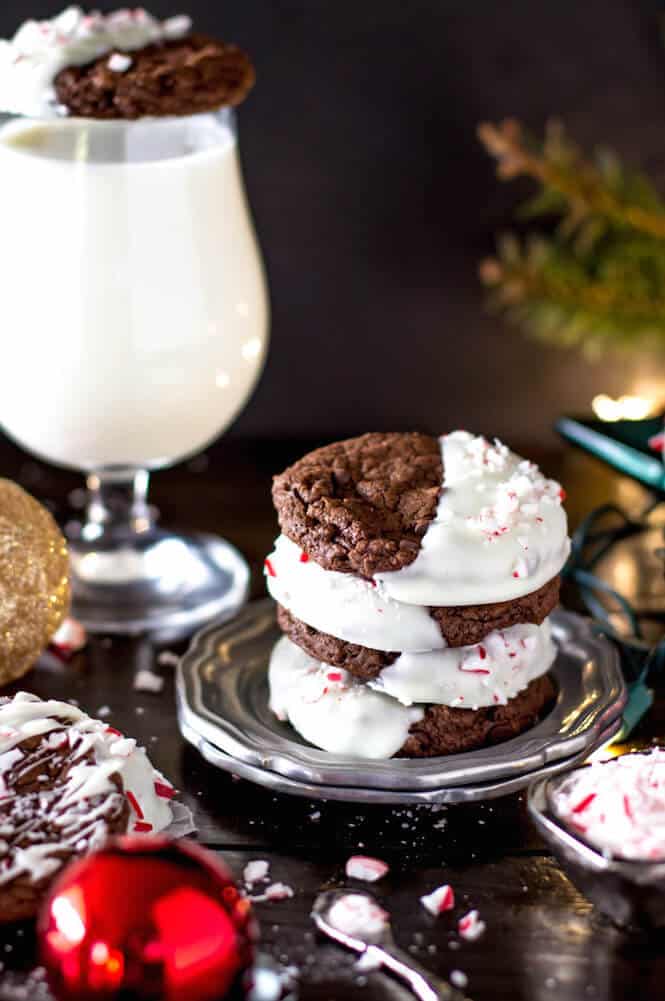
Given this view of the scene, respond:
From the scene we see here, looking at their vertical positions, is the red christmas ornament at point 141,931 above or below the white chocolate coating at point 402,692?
above

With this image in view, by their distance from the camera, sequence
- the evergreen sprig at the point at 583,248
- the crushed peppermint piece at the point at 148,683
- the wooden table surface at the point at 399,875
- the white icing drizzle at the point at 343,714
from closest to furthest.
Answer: the wooden table surface at the point at 399,875, the white icing drizzle at the point at 343,714, the crushed peppermint piece at the point at 148,683, the evergreen sprig at the point at 583,248

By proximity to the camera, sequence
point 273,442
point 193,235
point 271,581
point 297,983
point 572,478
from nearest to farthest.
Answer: point 297,983 → point 271,581 → point 193,235 → point 572,478 → point 273,442

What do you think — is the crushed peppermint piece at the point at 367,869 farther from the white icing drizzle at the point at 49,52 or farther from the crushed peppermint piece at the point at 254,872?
the white icing drizzle at the point at 49,52

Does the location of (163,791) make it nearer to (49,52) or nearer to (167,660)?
(167,660)

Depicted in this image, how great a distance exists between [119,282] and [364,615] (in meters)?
0.53

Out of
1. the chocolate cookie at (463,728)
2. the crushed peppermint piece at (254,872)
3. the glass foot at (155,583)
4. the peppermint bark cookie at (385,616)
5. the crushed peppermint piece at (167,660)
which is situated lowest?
the glass foot at (155,583)

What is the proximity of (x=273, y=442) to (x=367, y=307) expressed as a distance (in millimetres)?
274

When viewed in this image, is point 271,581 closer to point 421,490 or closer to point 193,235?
point 421,490

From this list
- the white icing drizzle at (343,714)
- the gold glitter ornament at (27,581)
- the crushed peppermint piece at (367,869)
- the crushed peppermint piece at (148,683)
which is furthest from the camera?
the crushed peppermint piece at (148,683)

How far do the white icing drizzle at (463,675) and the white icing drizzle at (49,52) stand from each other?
0.68m

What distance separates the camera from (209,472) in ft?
6.64

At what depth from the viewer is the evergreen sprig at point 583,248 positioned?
6.27 feet

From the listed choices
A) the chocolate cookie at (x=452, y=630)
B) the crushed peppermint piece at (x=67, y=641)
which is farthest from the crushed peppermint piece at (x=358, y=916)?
the crushed peppermint piece at (x=67, y=641)

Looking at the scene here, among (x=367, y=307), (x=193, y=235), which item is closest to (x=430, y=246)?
(x=367, y=307)
